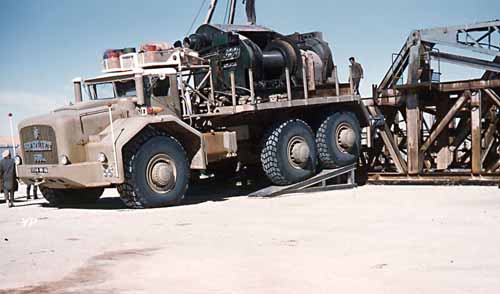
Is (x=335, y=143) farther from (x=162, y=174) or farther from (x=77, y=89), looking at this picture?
(x=77, y=89)

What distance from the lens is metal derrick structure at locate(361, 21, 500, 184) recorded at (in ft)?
45.6

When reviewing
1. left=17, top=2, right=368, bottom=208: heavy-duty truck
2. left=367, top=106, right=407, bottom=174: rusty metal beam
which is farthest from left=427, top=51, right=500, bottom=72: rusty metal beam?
left=17, top=2, right=368, bottom=208: heavy-duty truck

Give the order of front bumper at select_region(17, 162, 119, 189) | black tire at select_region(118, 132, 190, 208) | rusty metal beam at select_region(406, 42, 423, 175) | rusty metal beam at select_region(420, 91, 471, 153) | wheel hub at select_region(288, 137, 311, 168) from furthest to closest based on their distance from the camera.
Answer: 1. rusty metal beam at select_region(406, 42, 423, 175)
2. rusty metal beam at select_region(420, 91, 471, 153)
3. wheel hub at select_region(288, 137, 311, 168)
4. black tire at select_region(118, 132, 190, 208)
5. front bumper at select_region(17, 162, 119, 189)

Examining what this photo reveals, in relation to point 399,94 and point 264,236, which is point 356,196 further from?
point 264,236

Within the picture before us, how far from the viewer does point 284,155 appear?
1290 centimetres

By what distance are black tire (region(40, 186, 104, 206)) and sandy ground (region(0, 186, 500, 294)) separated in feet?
3.52

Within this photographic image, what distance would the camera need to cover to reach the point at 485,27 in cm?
1406

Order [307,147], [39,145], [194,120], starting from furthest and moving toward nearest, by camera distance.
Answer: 1. [307,147]
2. [194,120]
3. [39,145]

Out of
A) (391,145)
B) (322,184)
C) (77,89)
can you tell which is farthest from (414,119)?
(77,89)

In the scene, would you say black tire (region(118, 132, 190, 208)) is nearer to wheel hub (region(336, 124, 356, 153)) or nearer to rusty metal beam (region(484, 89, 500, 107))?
wheel hub (region(336, 124, 356, 153))

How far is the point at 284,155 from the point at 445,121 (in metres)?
4.18

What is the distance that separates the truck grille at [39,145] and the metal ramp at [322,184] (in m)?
4.04

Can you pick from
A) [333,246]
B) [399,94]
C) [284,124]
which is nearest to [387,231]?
[333,246]

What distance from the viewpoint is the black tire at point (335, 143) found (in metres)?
13.8
